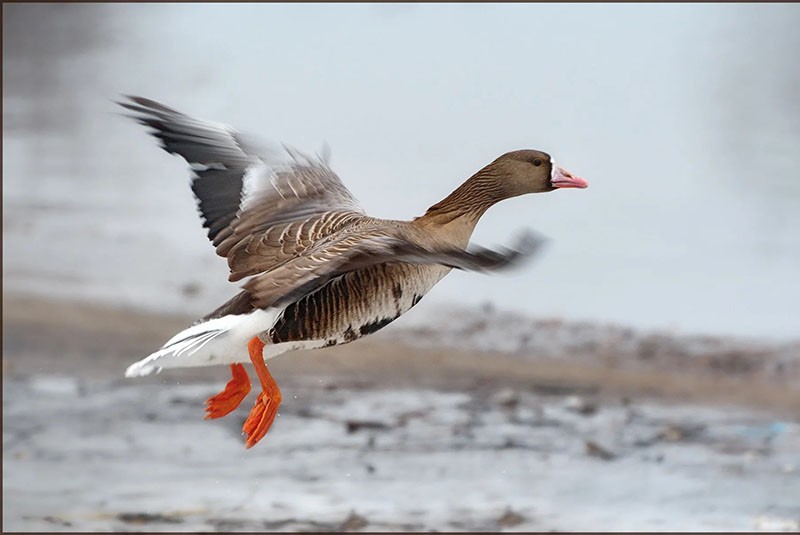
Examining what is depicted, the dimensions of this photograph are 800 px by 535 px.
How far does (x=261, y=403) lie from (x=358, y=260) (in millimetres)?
244

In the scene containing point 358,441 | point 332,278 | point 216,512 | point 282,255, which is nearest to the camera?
point 332,278

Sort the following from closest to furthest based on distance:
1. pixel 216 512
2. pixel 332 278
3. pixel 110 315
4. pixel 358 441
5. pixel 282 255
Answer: pixel 332 278 < pixel 282 255 < pixel 216 512 < pixel 358 441 < pixel 110 315

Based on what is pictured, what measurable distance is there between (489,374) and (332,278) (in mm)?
2910

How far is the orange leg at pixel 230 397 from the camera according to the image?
1429 mm

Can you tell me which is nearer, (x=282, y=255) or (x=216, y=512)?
(x=282, y=255)

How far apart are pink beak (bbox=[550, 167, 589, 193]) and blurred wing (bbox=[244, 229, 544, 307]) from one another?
0.85 feet

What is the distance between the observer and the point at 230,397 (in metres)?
1.45

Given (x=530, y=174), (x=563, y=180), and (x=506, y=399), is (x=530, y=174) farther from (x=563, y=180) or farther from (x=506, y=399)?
(x=506, y=399)

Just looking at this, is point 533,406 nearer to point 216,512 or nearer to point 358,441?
point 358,441

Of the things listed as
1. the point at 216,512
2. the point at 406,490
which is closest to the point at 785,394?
the point at 406,490

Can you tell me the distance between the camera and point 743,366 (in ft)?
13.3

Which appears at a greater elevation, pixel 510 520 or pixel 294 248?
pixel 294 248

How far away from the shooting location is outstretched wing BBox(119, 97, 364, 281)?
1.50 metres

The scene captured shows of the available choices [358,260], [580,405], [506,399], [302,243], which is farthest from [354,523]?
[358,260]
